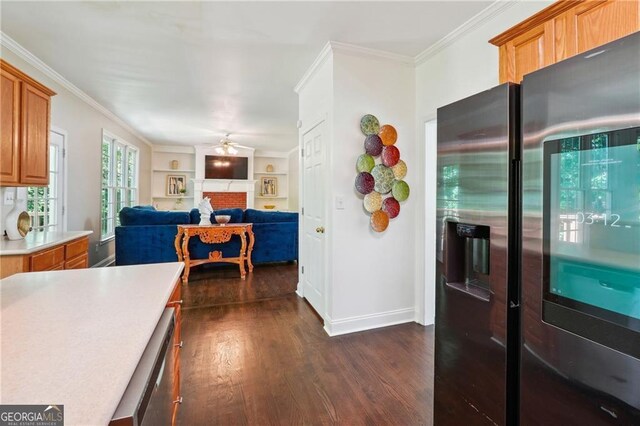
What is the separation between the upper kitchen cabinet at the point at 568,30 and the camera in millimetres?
1097

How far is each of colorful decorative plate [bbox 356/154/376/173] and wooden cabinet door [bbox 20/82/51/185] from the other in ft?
8.97

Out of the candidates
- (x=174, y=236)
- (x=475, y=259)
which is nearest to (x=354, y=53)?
(x=475, y=259)

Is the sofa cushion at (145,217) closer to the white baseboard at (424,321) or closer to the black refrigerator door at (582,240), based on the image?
the white baseboard at (424,321)

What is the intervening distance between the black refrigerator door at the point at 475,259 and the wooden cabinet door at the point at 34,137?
312cm

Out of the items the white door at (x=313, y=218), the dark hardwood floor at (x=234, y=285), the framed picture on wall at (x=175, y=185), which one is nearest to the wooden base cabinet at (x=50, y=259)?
the dark hardwood floor at (x=234, y=285)

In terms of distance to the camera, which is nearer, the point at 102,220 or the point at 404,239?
the point at 404,239

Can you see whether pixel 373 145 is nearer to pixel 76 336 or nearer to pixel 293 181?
pixel 76 336

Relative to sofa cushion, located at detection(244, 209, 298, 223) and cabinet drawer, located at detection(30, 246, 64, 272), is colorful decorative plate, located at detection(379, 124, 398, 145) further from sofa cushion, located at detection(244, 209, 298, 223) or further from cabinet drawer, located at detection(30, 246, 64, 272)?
cabinet drawer, located at detection(30, 246, 64, 272)

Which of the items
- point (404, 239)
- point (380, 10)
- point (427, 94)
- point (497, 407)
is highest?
point (380, 10)

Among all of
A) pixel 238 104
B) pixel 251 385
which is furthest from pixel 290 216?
pixel 251 385

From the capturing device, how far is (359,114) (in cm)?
266

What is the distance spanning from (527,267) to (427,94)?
7.20 feet

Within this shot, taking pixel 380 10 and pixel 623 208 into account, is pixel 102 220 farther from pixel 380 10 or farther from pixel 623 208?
pixel 623 208

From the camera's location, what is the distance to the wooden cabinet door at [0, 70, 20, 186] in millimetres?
2164
